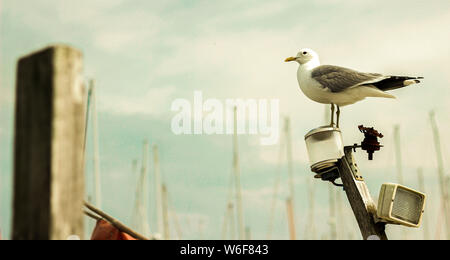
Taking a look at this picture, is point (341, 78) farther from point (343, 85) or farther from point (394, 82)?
point (394, 82)

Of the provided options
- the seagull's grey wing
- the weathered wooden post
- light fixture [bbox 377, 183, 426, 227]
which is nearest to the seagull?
the seagull's grey wing

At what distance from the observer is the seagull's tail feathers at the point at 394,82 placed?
6.93 m

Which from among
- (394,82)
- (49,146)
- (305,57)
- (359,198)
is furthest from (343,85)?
(49,146)

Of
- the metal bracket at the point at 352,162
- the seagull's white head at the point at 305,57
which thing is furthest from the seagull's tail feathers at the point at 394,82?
the metal bracket at the point at 352,162

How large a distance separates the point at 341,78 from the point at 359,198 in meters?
1.86

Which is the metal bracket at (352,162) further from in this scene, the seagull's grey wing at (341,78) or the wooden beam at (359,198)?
the seagull's grey wing at (341,78)

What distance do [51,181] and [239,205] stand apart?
854 inches

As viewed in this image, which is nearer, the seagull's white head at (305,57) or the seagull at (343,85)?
the seagull at (343,85)

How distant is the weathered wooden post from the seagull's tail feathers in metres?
4.75

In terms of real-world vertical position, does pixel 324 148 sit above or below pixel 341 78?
below

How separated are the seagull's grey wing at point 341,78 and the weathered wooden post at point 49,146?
469 centimetres

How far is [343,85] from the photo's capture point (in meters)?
Answer: 7.34
